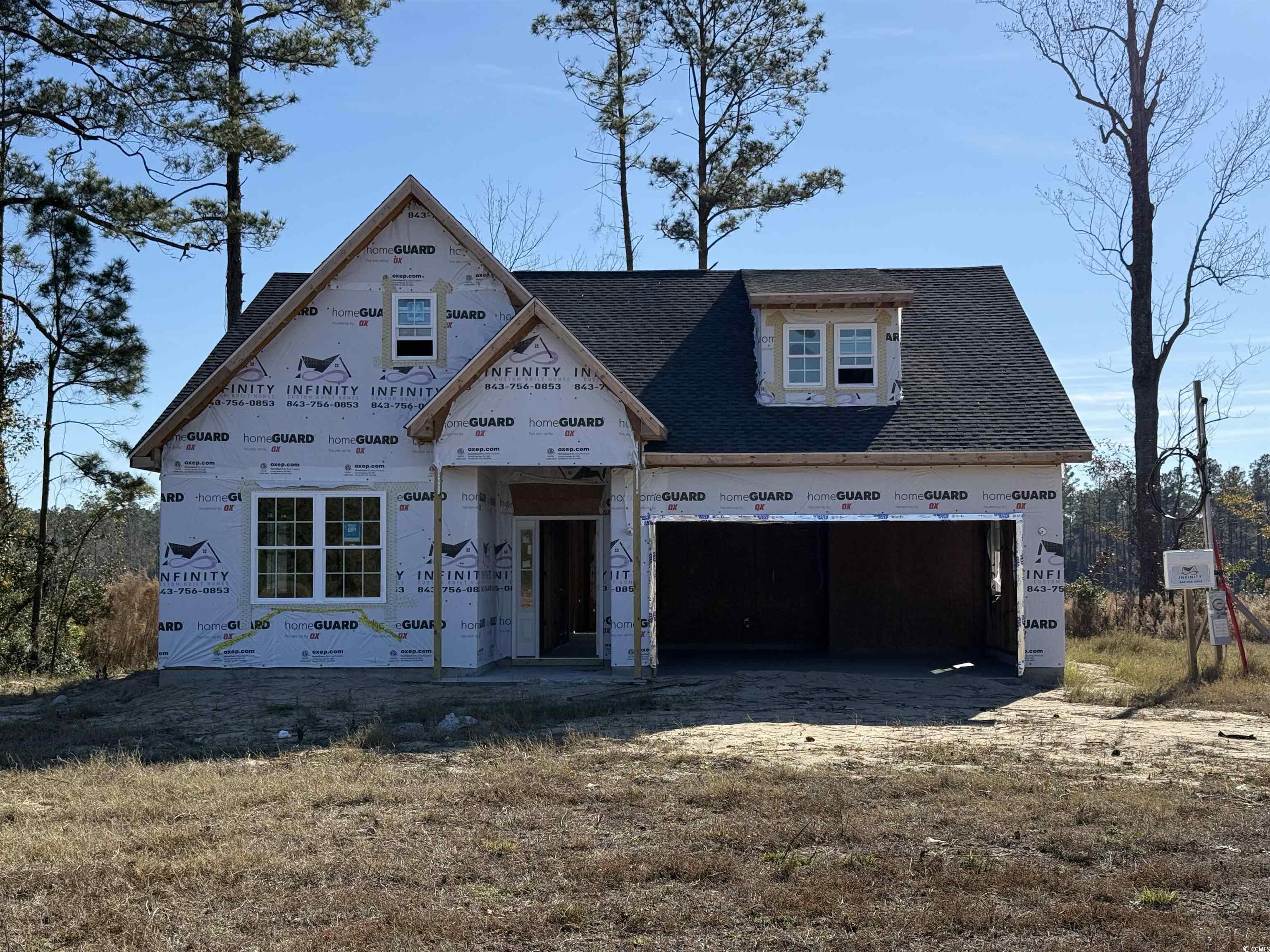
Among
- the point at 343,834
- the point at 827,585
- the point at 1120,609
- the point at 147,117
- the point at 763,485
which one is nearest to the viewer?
the point at 343,834

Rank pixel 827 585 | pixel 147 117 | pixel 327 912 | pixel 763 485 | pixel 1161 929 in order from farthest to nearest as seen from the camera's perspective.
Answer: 1. pixel 827 585
2. pixel 147 117
3. pixel 763 485
4. pixel 327 912
5. pixel 1161 929

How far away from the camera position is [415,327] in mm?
18469

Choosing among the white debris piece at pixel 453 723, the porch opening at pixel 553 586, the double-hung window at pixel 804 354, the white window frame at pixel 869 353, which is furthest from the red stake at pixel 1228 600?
the white debris piece at pixel 453 723

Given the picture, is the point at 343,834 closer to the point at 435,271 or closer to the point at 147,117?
the point at 435,271

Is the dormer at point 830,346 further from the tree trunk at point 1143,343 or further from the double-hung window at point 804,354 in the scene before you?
the tree trunk at point 1143,343

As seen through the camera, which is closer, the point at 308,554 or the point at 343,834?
the point at 343,834

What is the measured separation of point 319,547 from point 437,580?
1950 millimetres

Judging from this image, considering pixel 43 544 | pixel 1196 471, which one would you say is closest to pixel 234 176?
pixel 43 544

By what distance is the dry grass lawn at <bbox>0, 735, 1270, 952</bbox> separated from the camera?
6.23m

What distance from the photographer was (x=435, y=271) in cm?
1853

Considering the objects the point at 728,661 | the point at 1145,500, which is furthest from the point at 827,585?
the point at 1145,500

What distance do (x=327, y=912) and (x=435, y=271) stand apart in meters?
13.2

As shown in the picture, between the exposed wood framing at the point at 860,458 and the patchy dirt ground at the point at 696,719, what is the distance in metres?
3.05

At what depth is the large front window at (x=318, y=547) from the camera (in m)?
17.8
